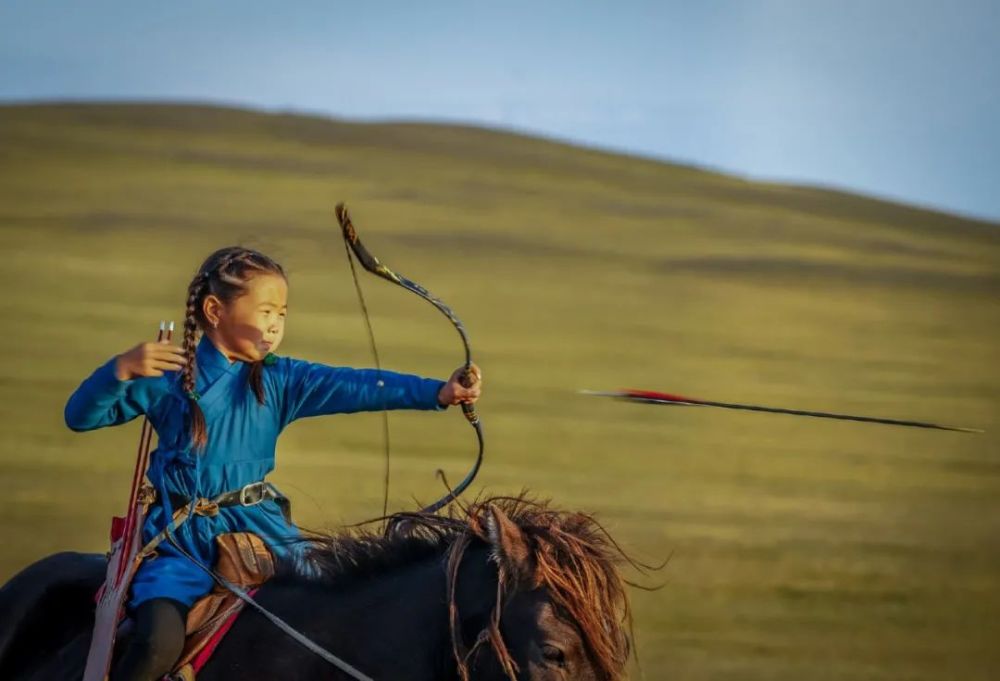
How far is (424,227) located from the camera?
86.6 feet

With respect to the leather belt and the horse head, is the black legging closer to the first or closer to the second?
the leather belt

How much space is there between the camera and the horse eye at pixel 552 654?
9.99 ft

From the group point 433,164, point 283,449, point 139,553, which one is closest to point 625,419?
point 283,449

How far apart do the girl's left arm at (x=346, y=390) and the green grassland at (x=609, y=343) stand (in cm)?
37

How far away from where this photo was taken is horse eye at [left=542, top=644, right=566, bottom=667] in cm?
304

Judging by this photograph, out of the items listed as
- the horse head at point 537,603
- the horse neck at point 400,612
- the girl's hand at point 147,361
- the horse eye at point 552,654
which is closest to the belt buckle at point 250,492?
the horse neck at point 400,612

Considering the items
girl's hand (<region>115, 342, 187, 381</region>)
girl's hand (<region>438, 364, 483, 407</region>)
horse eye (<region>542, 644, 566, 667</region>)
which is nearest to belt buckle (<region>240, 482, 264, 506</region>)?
girl's hand (<region>115, 342, 187, 381</region>)

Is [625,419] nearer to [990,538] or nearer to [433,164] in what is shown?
[990,538]

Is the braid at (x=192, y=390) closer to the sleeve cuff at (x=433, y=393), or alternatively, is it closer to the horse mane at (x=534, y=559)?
the horse mane at (x=534, y=559)

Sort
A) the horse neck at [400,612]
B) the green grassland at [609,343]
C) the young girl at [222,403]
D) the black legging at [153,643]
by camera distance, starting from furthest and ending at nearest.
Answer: the green grassland at [609,343] → the young girl at [222,403] → the black legging at [153,643] → the horse neck at [400,612]

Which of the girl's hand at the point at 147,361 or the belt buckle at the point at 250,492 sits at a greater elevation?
the girl's hand at the point at 147,361

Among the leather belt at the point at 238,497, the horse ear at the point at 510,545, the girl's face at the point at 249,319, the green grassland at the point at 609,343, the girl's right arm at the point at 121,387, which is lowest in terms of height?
the green grassland at the point at 609,343

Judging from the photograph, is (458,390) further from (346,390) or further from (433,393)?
(346,390)

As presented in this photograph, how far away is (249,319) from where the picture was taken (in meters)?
3.63
